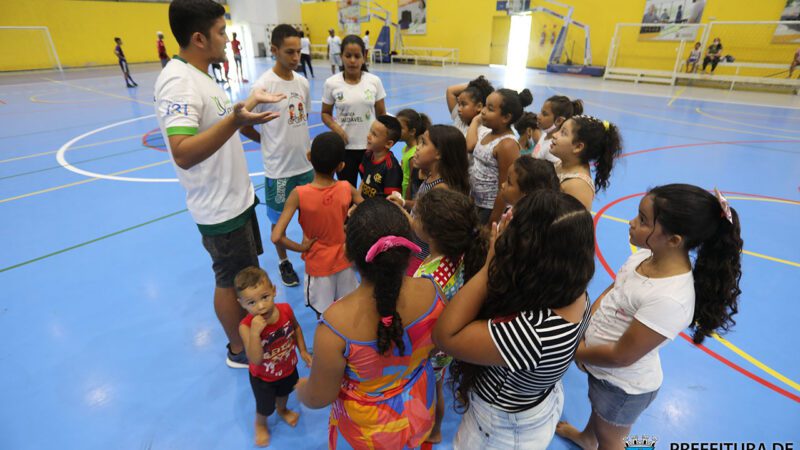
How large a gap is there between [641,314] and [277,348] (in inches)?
65.9

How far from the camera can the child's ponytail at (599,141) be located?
2289mm

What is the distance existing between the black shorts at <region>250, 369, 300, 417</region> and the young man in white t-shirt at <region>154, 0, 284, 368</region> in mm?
523

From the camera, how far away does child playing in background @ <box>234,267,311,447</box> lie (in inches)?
74.9

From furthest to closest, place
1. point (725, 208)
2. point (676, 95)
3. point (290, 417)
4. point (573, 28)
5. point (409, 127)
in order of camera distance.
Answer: point (573, 28)
point (676, 95)
point (409, 127)
point (290, 417)
point (725, 208)

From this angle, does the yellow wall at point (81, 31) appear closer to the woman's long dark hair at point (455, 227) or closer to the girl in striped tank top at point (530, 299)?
the woman's long dark hair at point (455, 227)

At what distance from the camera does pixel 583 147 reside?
2295 mm

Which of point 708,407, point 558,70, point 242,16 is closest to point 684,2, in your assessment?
point 558,70

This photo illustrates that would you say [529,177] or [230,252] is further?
[230,252]

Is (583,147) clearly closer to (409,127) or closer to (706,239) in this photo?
(706,239)

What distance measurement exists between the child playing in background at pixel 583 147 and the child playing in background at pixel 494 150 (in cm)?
34

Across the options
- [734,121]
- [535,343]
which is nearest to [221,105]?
[535,343]

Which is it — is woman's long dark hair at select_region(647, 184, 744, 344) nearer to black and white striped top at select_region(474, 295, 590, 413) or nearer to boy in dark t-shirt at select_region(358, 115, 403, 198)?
black and white striped top at select_region(474, 295, 590, 413)

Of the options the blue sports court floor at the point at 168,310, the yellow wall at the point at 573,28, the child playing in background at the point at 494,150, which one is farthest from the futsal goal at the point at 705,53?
the child playing in background at the point at 494,150

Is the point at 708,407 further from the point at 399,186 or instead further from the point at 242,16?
the point at 242,16
